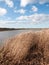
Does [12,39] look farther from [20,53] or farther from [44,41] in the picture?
[44,41]

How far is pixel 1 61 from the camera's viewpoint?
9641mm

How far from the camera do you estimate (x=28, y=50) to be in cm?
948

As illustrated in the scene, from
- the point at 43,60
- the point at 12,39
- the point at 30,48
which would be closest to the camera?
the point at 43,60

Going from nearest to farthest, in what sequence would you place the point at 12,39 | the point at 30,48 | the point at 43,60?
the point at 43,60 → the point at 30,48 → the point at 12,39

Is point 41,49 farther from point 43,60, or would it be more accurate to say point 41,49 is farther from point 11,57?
point 11,57

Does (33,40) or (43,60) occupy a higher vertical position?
(33,40)

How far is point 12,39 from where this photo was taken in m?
10.4

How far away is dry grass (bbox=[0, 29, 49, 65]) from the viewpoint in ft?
29.8

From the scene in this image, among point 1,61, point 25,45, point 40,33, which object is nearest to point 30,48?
point 25,45

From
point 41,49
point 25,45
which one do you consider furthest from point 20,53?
point 41,49

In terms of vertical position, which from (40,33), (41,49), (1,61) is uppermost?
(40,33)

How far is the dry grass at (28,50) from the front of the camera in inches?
358

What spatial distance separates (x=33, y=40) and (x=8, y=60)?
155cm

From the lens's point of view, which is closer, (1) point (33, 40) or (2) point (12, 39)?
(1) point (33, 40)
